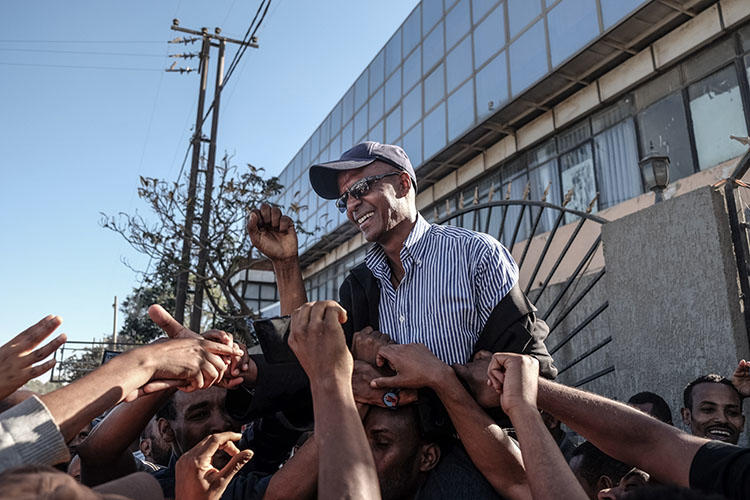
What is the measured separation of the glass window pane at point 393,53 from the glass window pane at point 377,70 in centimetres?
25

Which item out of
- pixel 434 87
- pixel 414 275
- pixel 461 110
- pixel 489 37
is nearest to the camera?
pixel 414 275

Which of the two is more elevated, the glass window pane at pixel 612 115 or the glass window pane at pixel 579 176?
the glass window pane at pixel 612 115

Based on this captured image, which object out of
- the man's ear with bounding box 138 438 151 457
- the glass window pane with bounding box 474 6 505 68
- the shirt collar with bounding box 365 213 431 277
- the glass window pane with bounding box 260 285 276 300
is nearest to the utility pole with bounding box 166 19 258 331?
the glass window pane with bounding box 474 6 505 68

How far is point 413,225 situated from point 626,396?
2.43 m

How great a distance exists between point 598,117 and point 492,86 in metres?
2.39

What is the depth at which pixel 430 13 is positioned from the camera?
48.8ft

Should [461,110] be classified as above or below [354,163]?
above

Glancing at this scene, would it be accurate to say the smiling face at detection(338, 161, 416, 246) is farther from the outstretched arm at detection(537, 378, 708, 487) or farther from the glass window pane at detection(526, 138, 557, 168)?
the glass window pane at detection(526, 138, 557, 168)

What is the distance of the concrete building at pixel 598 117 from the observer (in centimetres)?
411

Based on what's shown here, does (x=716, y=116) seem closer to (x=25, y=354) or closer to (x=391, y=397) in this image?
(x=391, y=397)

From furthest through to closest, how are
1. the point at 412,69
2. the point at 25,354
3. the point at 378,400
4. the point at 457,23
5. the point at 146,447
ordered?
1. the point at 412,69
2. the point at 457,23
3. the point at 146,447
4. the point at 378,400
5. the point at 25,354

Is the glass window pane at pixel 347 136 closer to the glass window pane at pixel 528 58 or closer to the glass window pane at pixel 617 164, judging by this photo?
the glass window pane at pixel 528 58

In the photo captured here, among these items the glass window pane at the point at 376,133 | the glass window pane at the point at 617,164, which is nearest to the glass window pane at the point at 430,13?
the glass window pane at the point at 376,133

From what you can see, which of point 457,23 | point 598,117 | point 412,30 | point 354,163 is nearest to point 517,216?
point 598,117
